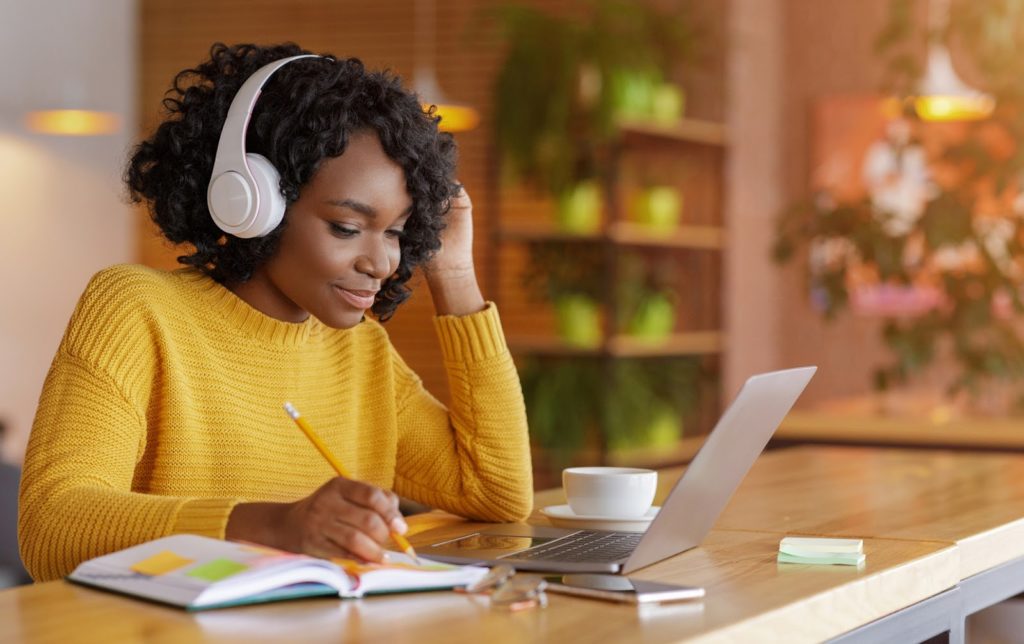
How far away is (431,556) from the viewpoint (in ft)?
4.34

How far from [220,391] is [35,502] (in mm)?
276

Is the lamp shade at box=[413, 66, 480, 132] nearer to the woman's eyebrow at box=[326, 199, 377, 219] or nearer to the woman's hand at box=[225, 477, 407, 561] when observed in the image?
the woman's eyebrow at box=[326, 199, 377, 219]

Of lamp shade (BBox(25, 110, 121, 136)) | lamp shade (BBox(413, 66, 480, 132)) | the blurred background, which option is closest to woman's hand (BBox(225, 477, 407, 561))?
the blurred background

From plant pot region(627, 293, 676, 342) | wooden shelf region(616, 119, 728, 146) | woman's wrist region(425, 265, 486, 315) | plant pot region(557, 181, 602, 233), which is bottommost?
plant pot region(627, 293, 676, 342)

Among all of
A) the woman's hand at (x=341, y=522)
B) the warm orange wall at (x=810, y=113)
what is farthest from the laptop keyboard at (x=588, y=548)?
the warm orange wall at (x=810, y=113)

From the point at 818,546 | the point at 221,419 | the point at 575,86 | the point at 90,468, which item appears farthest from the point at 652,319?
the point at 90,468

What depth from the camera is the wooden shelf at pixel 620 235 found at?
512 cm

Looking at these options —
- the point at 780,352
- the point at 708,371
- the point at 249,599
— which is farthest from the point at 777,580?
the point at 780,352

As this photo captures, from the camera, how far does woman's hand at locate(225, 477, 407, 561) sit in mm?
1151

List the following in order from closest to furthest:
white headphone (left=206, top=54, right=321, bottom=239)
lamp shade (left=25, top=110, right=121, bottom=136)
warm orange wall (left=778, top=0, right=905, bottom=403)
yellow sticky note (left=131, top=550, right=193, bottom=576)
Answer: yellow sticky note (left=131, top=550, right=193, bottom=576)
white headphone (left=206, top=54, right=321, bottom=239)
lamp shade (left=25, top=110, right=121, bottom=136)
warm orange wall (left=778, top=0, right=905, bottom=403)

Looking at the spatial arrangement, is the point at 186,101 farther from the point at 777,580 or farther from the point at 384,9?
the point at 384,9

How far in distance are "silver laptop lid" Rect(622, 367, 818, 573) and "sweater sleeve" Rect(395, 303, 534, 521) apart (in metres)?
0.35

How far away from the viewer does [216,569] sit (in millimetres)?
1097

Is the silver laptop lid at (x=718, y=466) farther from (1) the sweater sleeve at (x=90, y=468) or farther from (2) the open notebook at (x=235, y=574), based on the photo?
(1) the sweater sleeve at (x=90, y=468)
